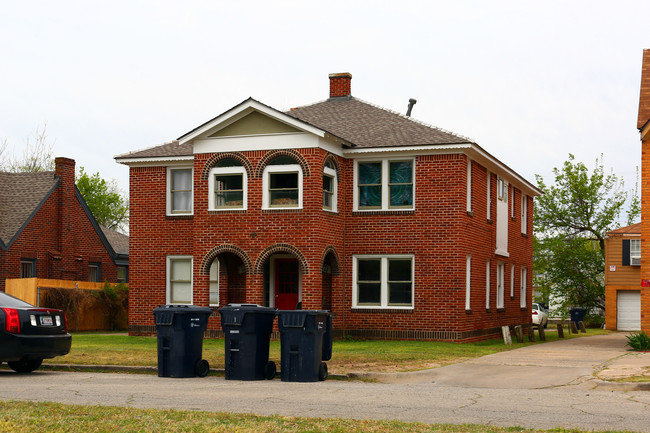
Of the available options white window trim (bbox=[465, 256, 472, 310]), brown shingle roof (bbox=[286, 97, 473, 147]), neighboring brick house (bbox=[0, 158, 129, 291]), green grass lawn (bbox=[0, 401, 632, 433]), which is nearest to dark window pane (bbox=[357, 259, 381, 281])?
white window trim (bbox=[465, 256, 472, 310])

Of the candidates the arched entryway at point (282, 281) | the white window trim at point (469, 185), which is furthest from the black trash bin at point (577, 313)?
the arched entryway at point (282, 281)

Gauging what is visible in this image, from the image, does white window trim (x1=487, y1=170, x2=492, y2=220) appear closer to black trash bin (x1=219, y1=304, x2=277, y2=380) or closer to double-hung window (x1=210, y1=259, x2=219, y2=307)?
double-hung window (x1=210, y1=259, x2=219, y2=307)

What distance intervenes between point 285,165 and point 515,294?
12.5 m

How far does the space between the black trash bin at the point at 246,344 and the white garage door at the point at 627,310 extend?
98.7ft

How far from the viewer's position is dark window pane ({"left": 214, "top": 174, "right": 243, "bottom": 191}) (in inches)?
1048

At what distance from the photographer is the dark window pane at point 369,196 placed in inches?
1065

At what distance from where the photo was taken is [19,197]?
38.2m

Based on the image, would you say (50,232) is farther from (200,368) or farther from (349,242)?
(200,368)

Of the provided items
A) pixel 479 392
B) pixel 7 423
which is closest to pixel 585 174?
pixel 479 392

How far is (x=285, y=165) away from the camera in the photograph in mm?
25797

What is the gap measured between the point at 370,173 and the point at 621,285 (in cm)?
1960

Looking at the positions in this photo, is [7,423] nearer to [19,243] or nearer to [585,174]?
[19,243]

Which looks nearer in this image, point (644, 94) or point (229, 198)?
point (644, 94)

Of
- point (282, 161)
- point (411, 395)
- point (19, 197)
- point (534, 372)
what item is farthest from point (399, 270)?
point (19, 197)
